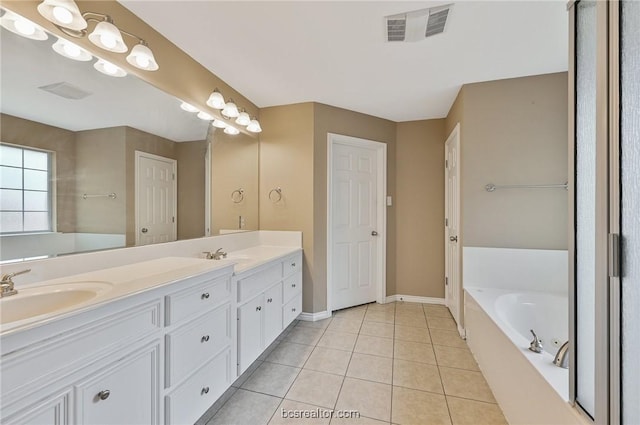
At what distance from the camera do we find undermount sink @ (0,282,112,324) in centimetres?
91

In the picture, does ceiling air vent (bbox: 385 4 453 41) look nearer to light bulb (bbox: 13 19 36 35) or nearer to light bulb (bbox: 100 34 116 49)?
light bulb (bbox: 100 34 116 49)

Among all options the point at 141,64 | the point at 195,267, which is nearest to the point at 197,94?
the point at 141,64

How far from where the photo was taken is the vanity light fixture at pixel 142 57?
144cm

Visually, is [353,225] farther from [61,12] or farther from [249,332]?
[61,12]

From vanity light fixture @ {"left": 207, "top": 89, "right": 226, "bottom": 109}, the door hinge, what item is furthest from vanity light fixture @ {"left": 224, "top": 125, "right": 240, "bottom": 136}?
the door hinge

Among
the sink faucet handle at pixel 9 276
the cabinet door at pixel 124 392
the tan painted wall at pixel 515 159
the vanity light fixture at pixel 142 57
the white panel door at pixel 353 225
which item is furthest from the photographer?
the white panel door at pixel 353 225

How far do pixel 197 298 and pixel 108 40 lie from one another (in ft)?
4.46

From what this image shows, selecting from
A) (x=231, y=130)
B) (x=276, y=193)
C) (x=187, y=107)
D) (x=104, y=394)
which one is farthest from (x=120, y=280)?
(x=276, y=193)

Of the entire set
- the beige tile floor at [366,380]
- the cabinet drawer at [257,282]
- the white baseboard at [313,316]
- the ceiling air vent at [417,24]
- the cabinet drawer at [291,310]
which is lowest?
the beige tile floor at [366,380]

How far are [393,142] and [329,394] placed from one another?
9.29ft

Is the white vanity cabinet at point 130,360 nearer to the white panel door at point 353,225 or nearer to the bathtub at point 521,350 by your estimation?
the bathtub at point 521,350

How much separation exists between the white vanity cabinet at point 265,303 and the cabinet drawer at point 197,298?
158 millimetres

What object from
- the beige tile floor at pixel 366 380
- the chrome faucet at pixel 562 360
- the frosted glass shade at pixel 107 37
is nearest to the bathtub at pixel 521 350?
the chrome faucet at pixel 562 360

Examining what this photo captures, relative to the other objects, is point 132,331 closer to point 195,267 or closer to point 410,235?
point 195,267
